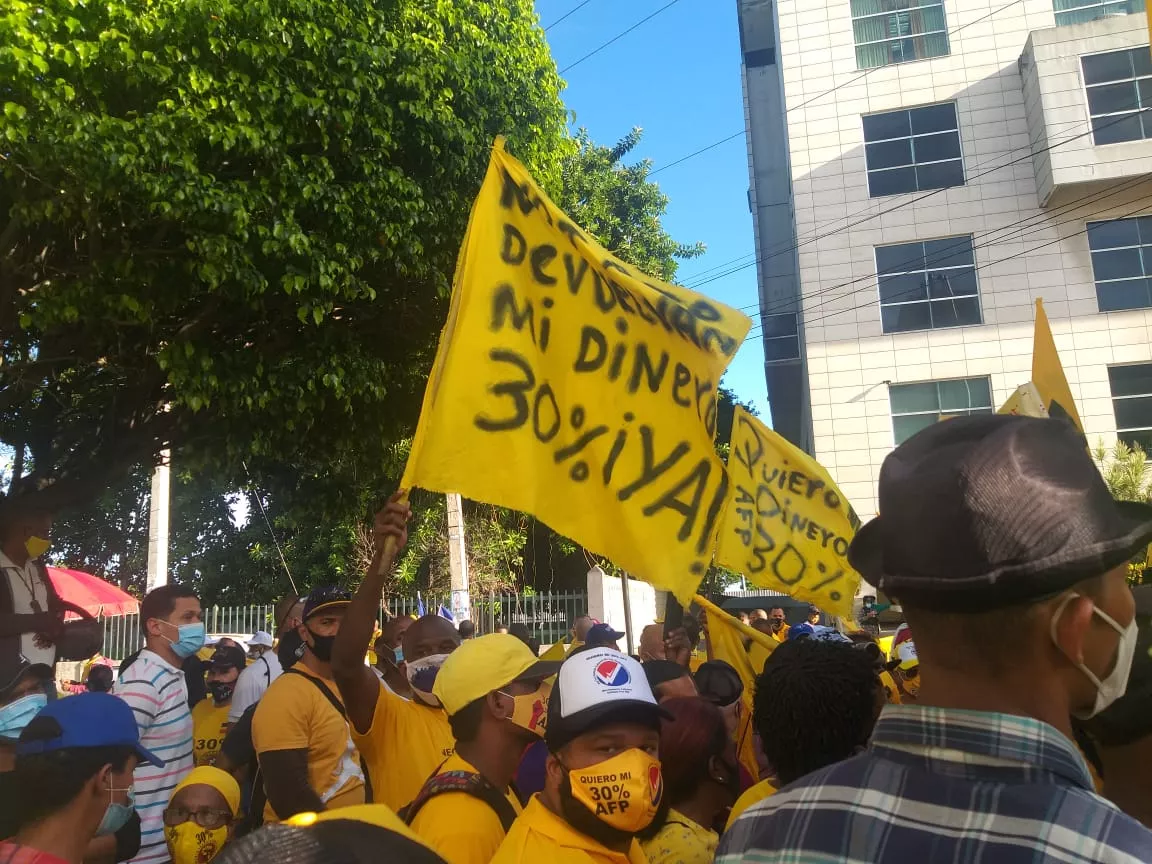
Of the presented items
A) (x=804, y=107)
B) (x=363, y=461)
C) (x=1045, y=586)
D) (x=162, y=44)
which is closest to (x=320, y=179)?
(x=162, y=44)

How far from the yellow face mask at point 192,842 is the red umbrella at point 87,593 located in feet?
26.5

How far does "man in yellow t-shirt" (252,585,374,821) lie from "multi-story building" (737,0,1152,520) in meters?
16.6

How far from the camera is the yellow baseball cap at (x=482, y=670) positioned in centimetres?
282

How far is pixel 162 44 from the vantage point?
22.3 ft

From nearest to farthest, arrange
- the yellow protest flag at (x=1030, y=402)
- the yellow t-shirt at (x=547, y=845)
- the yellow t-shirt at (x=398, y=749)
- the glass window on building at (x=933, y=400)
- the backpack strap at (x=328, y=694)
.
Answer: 1. the yellow t-shirt at (x=547, y=845)
2. the yellow t-shirt at (x=398, y=749)
3. the backpack strap at (x=328, y=694)
4. the yellow protest flag at (x=1030, y=402)
5. the glass window on building at (x=933, y=400)

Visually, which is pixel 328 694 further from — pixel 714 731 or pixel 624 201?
pixel 624 201

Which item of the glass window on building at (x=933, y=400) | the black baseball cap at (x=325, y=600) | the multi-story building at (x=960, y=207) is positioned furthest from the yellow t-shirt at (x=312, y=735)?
the glass window on building at (x=933, y=400)

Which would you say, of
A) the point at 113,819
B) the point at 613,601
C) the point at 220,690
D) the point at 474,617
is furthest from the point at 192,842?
the point at 613,601

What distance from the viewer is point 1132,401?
1845 cm

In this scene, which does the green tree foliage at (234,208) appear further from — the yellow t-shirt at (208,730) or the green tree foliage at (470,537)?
the green tree foliage at (470,537)

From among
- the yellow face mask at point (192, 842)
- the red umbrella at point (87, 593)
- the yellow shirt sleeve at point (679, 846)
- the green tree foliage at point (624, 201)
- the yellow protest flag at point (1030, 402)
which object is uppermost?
the green tree foliage at point (624, 201)

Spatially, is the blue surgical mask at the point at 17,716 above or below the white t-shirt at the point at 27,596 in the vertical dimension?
below

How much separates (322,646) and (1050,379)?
12.0 ft

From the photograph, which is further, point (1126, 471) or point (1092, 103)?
point (1092, 103)
